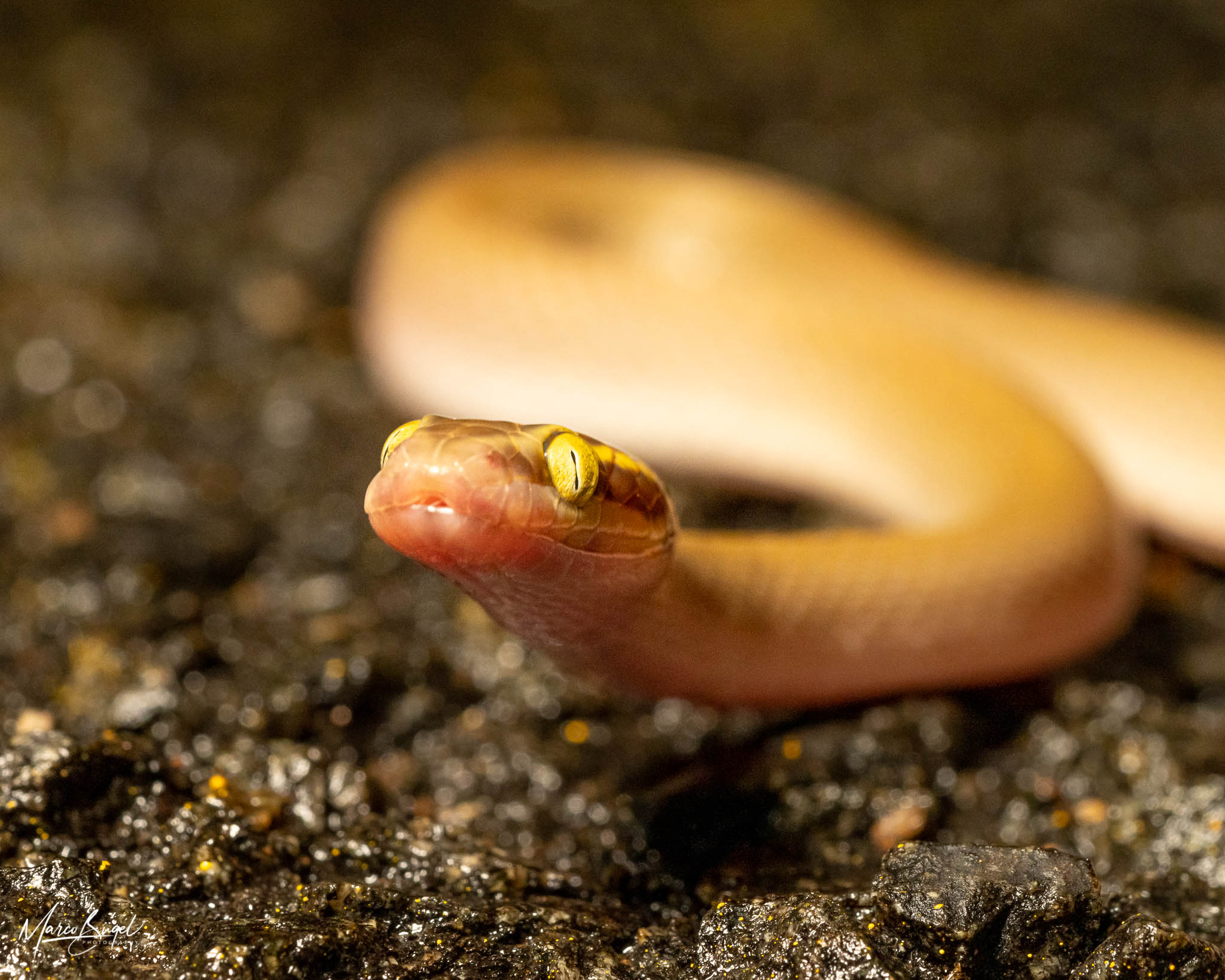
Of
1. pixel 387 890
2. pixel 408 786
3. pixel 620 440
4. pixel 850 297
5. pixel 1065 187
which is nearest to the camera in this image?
pixel 387 890

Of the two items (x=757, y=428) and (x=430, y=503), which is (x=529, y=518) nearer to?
(x=430, y=503)

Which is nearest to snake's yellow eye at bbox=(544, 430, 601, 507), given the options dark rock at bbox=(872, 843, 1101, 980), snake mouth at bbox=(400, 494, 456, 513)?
snake mouth at bbox=(400, 494, 456, 513)

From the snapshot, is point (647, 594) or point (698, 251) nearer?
point (647, 594)

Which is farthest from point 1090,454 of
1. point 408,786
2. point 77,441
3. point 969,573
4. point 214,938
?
point 77,441

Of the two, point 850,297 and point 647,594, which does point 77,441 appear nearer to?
point 647,594

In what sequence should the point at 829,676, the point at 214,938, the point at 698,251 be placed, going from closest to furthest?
the point at 214,938 < the point at 829,676 < the point at 698,251
